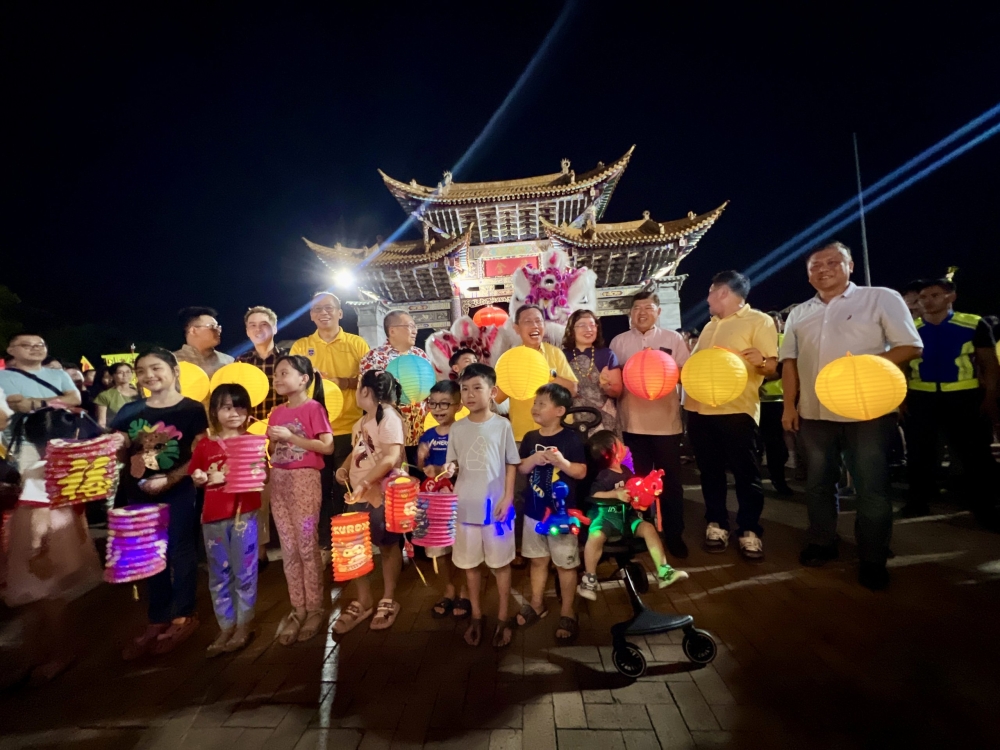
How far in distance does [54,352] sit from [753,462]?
25779 mm

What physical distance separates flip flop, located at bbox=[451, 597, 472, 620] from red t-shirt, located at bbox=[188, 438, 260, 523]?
1439 mm

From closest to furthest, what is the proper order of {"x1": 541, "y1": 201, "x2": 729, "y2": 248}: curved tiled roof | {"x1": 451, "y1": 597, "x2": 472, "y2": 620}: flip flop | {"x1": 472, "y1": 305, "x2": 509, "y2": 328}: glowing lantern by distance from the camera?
{"x1": 451, "y1": 597, "x2": 472, "y2": 620}: flip flop, {"x1": 472, "y1": 305, "x2": 509, "y2": 328}: glowing lantern, {"x1": 541, "y1": 201, "x2": 729, "y2": 248}: curved tiled roof

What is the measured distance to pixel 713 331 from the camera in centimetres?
347

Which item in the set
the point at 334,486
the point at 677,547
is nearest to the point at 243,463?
the point at 334,486

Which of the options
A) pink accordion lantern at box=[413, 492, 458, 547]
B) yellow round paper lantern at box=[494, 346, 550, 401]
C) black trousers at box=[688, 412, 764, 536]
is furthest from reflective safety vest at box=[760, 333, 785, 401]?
pink accordion lantern at box=[413, 492, 458, 547]

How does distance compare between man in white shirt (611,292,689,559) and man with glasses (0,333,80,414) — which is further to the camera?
man in white shirt (611,292,689,559)

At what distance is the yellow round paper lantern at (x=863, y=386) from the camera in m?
2.49

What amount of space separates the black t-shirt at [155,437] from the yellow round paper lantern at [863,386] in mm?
3904

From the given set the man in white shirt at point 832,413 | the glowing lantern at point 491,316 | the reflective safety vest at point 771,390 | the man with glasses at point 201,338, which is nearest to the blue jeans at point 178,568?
the man with glasses at point 201,338

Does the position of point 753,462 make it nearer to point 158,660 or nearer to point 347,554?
point 347,554

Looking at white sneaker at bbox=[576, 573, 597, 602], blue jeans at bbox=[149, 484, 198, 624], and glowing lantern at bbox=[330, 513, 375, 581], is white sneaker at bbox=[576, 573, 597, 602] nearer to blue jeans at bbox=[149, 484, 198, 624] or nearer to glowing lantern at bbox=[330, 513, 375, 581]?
glowing lantern at bbox=[330, 513, 375, 581]

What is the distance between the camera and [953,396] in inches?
154

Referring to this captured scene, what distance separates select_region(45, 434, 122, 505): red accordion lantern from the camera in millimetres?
2164

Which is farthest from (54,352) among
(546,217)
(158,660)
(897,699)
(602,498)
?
(897,699)
